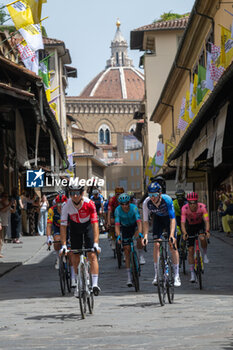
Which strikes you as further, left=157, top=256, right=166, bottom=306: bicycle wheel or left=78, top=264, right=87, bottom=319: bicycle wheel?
left=157, top=256, right=166, bottom=306: bicycle wheel

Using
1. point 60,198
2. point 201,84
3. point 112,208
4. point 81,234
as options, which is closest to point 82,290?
point 81,234

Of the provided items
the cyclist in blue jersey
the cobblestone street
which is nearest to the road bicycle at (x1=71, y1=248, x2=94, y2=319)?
the cobblestone street

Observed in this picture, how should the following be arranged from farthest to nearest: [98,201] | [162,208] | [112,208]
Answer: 1. [98,201]
2. [112,208]
3. [162,208]

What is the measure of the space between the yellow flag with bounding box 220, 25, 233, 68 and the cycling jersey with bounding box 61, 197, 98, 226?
11.5 m

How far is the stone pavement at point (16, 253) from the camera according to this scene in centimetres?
1805

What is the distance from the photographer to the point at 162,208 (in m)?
12.0

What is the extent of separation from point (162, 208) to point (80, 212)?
1650 mm

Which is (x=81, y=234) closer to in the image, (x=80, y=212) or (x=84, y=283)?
(x=80, y=212)

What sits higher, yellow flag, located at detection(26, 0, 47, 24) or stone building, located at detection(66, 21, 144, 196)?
stone building, located at detection(66, 21, 144, 196)

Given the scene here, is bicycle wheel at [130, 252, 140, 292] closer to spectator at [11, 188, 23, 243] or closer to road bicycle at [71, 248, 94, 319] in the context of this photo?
road bicycle at [71, 248, 94, 319]

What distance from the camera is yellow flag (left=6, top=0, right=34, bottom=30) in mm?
20547

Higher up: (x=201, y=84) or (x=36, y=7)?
(x=36, y=7)

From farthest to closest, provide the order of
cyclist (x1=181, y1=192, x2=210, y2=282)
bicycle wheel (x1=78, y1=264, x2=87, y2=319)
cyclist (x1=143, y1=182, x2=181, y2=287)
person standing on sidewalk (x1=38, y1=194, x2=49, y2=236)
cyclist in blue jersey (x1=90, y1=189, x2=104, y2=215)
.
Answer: person standing on sidewalk (x1=38, y1=194, x2=49, y2=236) < cyclist in blue jersey (x1=90, y1=189, x2=104, y2=215) < cyclist (x1=181, y1=192, x2=210, y2=282) < cyclist (x1=143, y1=182, x2=181, y2=287) < bicycle wheel (x1=78, y1=264, x2=87, y2=319)

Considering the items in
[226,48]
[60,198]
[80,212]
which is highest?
[226,48]
